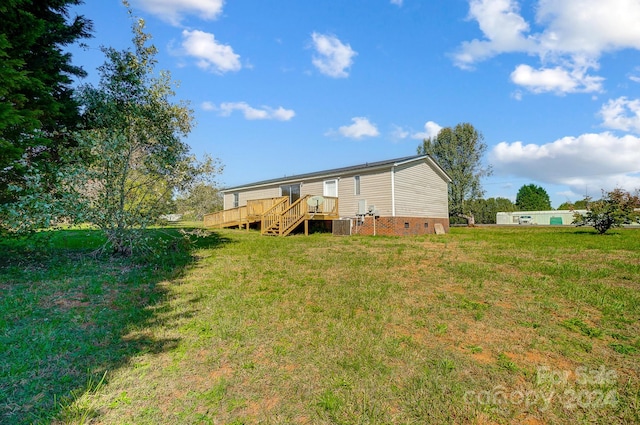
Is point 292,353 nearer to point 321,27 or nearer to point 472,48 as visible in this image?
point 321,27

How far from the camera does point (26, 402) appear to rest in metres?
2.63

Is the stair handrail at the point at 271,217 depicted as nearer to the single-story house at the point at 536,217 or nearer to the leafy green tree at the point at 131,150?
the leafy green tree at the point at 131,150

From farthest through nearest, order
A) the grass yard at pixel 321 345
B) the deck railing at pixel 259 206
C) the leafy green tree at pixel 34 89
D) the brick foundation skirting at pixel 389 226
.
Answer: the deck railing at pixel 259 206
the brick foundation skirting at pixel 389 226
the leafy green tree at pixel 34 89
the grass yard at pixel 321 345

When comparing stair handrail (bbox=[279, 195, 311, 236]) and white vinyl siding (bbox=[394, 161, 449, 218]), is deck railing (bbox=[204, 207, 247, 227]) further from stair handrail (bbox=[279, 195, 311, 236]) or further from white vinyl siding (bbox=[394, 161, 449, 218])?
white vinyl siding (bbox=[394, 161, 449, 218])

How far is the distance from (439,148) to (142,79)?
2950 centimetres

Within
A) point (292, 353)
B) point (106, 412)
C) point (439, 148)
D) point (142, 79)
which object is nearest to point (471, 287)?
point (292, 353)

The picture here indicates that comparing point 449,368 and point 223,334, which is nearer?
point 449,368

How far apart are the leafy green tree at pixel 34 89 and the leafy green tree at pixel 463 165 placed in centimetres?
2895

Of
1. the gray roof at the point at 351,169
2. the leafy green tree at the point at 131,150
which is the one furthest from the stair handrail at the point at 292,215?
the leafy green tree at the point at 131,150

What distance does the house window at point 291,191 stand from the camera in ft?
69.6

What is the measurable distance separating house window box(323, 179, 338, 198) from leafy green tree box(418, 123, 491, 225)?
1626 centimetres

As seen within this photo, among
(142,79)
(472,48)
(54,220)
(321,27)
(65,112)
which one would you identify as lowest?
(54,220)

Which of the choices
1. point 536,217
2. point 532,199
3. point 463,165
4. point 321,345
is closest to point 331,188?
point 321,345

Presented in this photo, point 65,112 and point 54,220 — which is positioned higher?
point 65,112
